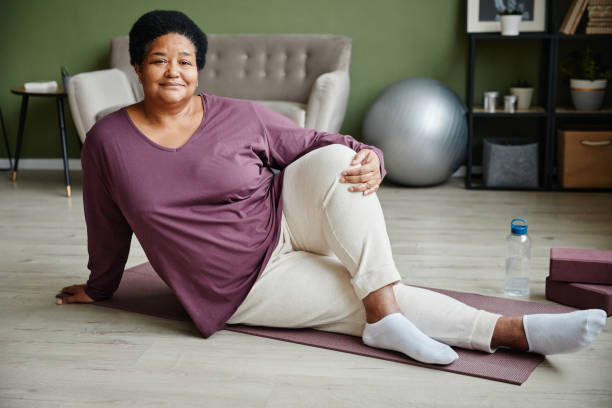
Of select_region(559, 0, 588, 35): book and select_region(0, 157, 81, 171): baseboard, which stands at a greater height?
select_region(559, 0, 588, 35): book

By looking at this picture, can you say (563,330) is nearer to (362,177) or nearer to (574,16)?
(362,177)

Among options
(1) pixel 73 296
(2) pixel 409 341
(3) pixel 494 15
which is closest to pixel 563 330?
(2) pixel 409 341

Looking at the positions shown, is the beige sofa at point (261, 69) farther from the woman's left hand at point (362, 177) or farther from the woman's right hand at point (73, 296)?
the woman's left hand at point (362, 177)

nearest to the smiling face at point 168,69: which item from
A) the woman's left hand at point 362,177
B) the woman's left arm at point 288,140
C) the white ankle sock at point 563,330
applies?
the woman's left arm at point 288,140

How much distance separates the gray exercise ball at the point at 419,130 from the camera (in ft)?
12.1

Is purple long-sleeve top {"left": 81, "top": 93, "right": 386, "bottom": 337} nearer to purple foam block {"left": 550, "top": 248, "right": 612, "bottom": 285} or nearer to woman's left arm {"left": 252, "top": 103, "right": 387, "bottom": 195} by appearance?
woman's left arm {"left": 252, "top": 103, "right": 387, "bottom": 195}

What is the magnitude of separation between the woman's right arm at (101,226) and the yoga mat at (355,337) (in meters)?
0.16

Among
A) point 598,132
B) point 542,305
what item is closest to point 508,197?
point 598,132

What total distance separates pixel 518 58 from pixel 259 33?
1.58 metres

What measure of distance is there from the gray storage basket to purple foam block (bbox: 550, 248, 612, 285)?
5.88ft

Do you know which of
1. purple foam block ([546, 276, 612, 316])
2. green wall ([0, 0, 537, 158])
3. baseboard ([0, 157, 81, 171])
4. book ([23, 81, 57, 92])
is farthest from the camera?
baseboard ([0, 157, 81, 171])

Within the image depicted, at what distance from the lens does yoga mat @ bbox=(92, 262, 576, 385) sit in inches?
63.1

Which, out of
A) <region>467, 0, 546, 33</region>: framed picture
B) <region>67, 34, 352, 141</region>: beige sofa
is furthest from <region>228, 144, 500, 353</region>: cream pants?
<region>467, 0, 546, 33</region>: framed picture

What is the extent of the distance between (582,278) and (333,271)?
0.77 m
